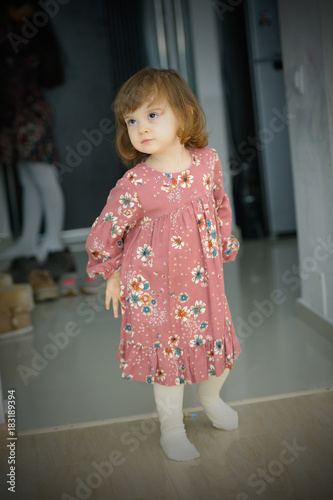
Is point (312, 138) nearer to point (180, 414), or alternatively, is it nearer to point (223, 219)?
point (223, 219)

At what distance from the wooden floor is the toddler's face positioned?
2.27ft

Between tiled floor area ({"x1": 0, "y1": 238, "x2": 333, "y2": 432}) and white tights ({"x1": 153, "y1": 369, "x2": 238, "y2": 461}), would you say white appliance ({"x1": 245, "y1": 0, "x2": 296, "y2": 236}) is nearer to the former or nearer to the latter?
tiled floor area ({"x1": 0, "y1": 238, "x2": 333, "y2": 432})

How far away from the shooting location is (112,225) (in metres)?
1.33

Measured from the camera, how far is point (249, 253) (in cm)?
363

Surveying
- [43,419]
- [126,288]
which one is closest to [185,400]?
[43,419]

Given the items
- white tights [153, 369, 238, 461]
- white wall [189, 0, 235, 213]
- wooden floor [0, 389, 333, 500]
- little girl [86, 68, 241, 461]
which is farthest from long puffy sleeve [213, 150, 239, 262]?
white wall [189, 0, 235, 213]

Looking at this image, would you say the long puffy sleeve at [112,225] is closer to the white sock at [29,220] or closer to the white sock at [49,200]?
the white sock at [49,200]

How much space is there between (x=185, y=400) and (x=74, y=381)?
398mm

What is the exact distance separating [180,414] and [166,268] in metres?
0.36

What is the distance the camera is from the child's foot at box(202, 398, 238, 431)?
4.82 ft

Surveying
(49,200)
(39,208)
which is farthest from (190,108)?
(39,208)

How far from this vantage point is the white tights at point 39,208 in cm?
341

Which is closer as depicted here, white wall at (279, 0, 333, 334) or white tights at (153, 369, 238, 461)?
white tights at (153, 369, 238, 461)

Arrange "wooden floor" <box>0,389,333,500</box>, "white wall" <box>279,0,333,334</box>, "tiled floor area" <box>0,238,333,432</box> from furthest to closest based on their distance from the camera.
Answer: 1. "white wall" <box>279,0,333,334</box>
2. "tiled floor area" <box>0,238,333,432</box>
3. "wooden floor" <box>0,389,333,500</box>
